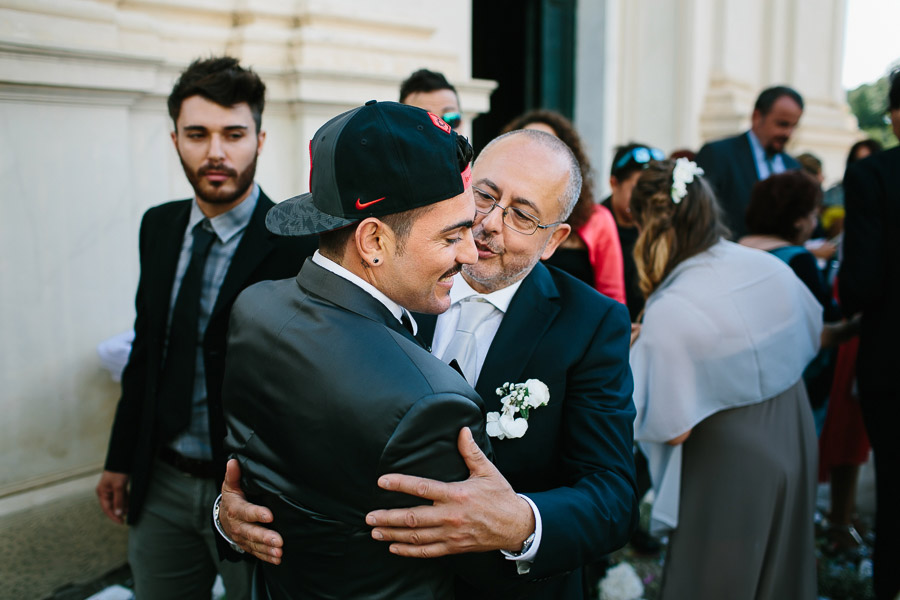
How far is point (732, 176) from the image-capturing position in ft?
16.4

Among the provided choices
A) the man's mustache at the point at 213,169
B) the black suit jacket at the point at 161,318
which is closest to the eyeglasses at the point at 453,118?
the black suit jacket at the point at 161,318

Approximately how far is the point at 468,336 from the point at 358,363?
2.34 feet

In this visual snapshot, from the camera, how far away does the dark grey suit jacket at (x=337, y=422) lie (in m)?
1.18

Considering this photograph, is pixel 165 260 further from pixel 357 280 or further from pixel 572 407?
pixel 572 407

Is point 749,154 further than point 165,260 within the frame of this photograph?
Yes

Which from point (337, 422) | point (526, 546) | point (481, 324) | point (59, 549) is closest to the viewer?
point (337, 422)

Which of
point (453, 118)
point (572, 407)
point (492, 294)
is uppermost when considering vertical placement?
point (453, 118)

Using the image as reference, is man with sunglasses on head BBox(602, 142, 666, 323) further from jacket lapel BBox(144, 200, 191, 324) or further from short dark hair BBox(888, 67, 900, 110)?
jacket lapel BBox(144, 200, 191, 324)

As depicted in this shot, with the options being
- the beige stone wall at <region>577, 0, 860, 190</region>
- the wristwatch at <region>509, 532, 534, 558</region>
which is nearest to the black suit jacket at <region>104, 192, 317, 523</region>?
the wristwatch at <region>509, 532, 534, 558</region>

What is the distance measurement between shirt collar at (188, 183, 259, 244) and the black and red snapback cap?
4.00 feet

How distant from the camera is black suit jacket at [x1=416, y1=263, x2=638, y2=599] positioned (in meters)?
1.68

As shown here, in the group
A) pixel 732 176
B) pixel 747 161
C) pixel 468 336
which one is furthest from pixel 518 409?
pixel 747 161

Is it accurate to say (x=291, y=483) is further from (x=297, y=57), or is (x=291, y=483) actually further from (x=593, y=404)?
(x=297, y=57)

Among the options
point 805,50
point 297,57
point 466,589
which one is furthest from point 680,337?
point 805,50
